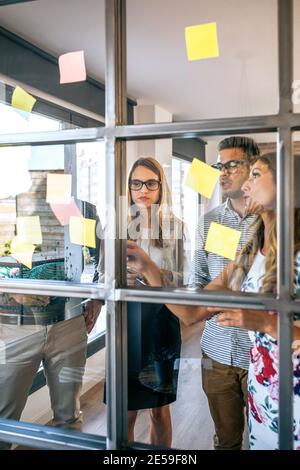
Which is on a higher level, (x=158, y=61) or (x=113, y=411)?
(x=158, y=61)

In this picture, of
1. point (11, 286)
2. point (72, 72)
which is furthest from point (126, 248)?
point (72, 72)

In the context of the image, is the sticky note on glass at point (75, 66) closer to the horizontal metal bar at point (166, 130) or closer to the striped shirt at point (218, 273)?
the horizontal metal bar at point (166, 130)

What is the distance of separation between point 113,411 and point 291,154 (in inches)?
25.8

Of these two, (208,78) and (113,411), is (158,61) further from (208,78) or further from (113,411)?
(113,411)

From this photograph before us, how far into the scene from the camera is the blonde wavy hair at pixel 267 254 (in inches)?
32.7

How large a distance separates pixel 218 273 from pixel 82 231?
1.27 feet

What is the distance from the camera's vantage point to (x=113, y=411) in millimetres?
889

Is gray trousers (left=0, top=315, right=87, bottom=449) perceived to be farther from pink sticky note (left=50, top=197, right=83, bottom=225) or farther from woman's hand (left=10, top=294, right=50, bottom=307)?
pink sticky note (left=50, top=197, right=83, bottom=225)

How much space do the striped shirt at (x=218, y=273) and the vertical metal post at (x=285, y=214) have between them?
20 cm

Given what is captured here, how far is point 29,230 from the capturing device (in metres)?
1.25

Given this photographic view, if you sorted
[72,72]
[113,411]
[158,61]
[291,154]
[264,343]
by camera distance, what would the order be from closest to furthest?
[291,154] < [113,411] < [264,343] < [72,72] < [158,61]

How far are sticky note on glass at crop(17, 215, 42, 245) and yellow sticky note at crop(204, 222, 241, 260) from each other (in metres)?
0.55

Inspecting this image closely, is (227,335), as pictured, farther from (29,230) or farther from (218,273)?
(29,230)
